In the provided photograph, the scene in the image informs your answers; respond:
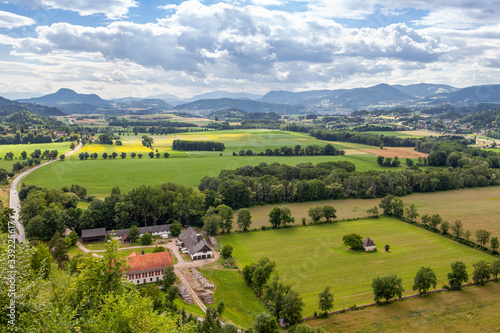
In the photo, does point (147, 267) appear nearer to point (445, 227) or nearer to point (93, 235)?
point (93, 235)

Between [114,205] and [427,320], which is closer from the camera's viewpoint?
[427,320]

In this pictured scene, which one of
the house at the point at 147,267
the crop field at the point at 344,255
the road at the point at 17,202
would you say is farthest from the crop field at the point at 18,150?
the crop field at the point at 344,255

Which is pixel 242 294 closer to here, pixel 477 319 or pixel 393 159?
pixel 477 319

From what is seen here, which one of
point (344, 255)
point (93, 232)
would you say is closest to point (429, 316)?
point (344, 255)

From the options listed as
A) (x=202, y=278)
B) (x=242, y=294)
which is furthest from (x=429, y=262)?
(x=202, y=278)

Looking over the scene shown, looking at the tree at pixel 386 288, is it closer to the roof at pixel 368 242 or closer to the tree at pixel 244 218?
the roof at pixel 368 242

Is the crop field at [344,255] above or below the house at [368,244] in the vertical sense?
below
